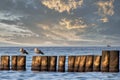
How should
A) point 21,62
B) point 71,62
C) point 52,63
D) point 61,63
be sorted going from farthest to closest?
point 21,62, point 61,63, point 52,63, point 71,62

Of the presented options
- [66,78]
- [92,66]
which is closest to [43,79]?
[66,78]

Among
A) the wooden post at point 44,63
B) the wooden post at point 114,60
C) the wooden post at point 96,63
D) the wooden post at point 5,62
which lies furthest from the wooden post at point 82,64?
the wooden post at point 5,62

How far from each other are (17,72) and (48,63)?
14.7 ft

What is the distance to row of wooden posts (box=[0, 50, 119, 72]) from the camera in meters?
34.2

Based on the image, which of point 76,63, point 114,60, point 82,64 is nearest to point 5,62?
point 76,63

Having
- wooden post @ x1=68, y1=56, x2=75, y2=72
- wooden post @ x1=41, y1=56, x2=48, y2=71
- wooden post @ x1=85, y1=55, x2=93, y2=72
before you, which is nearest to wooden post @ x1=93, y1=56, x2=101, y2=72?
wooden post @ x1=85, y1=55, x2=93, y2=72

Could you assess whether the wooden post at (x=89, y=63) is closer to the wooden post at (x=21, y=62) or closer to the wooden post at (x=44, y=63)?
the wooden post at (x=44, y=63)

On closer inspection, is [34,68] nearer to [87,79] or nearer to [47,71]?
[47,71]

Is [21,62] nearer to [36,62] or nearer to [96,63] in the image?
[36,62]

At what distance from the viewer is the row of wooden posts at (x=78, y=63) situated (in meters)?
34.2

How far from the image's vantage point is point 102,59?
34594 mm

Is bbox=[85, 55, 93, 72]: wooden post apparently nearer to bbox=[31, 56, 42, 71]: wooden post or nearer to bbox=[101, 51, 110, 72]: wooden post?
bbox=[101, 51, 110, 72]: wooden post

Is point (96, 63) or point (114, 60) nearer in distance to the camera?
point (114, 60)

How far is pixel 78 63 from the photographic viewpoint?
36188 mm
